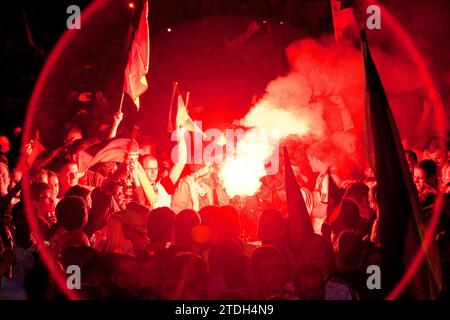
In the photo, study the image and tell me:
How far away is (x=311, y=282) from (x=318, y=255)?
13.4 inches

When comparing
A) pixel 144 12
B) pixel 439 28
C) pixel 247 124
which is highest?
pixel 439 28

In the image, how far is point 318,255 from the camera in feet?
14.6

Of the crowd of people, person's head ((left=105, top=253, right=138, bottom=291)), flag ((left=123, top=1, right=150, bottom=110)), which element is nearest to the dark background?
flag ((left=123, top=1, right=150, bottom=110))

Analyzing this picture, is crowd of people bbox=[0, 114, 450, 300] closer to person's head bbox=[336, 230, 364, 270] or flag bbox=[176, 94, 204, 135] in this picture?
person's head bbox=[336, 230, 364, 270]

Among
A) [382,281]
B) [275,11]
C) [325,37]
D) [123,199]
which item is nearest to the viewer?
[382,281]

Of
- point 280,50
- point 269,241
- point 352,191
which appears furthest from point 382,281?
point 280,50

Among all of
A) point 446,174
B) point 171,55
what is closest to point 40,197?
point 446,174

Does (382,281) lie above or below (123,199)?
below

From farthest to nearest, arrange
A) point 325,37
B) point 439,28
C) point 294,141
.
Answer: point 325,37, point 439,28, point 294,141

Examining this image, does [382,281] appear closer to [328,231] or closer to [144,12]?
[328,231]

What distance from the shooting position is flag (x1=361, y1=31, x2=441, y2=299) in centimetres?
386

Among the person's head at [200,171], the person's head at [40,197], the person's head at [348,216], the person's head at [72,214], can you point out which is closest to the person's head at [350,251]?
the person's head at [348,216]

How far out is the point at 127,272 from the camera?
4305mm

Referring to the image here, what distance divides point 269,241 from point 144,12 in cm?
632
